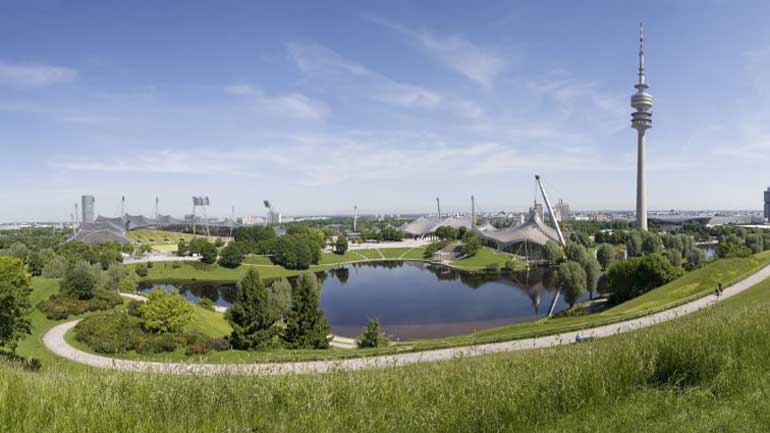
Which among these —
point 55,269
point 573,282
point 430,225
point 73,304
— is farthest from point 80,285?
point 430,225

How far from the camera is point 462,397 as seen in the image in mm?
4363

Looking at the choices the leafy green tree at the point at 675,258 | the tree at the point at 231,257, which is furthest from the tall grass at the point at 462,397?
the tree at the point at 231,257

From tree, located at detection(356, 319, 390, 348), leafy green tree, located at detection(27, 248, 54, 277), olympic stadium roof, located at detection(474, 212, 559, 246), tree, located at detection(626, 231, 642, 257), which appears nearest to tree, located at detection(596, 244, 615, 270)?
tree, located at detection(626, 231, 642, 257)

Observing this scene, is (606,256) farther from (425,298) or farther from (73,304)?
(73,304)

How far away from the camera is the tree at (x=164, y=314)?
21.7 meters

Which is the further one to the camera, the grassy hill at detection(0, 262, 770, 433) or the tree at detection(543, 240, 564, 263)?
the tree at detection(543, 240, 564, 263)

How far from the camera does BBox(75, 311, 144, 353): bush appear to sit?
19.1 metres

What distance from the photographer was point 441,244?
3241 inches

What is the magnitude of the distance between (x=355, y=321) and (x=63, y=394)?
31.4 meters

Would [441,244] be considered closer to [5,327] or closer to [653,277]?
[653,277]

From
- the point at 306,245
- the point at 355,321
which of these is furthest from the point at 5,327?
the point at 306,245

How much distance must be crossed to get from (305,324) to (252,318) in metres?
2.70

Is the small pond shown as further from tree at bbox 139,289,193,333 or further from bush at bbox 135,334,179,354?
bush at bbox 135,334,179,354

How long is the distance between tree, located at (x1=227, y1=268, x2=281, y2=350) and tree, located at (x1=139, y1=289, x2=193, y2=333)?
2.85 m
